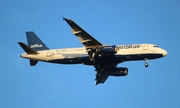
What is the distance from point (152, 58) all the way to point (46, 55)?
21.3 m

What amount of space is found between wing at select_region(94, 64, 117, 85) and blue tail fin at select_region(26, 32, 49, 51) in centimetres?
1202

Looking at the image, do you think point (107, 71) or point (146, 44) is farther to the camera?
point (107, 71)

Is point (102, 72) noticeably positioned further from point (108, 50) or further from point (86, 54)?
point (108, 50)

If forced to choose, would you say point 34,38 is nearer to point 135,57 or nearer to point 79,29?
point 79,29

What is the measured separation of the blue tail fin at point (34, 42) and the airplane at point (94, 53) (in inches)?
8.4

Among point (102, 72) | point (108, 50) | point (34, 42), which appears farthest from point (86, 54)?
point (34, 42)

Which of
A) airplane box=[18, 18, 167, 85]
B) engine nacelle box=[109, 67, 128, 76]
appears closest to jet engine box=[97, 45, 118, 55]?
airplane box=[18, 18, 167, 85]

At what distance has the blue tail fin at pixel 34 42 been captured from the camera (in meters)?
73.5

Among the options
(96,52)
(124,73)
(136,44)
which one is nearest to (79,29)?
(96,52)

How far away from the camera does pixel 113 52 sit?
63.7m

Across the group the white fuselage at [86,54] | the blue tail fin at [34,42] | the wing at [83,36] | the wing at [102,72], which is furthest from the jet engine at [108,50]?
the blue tail fin at [34,42]

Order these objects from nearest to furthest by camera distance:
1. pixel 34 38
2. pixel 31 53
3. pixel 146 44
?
pixel 146 44, pixel 31 53, pixel 34 38

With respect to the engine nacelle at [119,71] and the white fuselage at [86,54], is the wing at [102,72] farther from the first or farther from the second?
the white fuselage at [86,54]

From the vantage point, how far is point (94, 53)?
65812 millimetres
